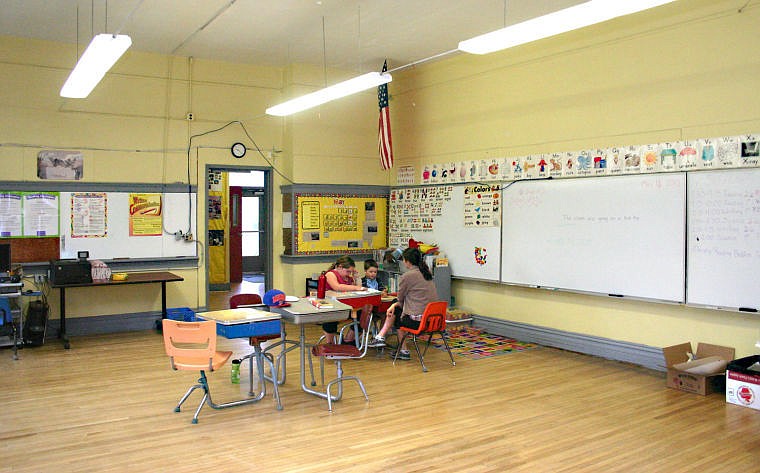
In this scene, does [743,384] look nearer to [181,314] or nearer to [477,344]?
[477,344]

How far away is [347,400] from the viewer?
5461mm

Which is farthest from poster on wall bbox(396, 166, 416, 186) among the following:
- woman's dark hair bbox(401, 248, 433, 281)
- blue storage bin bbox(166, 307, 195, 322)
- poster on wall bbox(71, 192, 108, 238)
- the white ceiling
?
poster on wall bbox(71, 192, 108, 238)

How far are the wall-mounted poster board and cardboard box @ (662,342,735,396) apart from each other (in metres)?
2.63

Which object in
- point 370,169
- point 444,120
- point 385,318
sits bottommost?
point 385,318

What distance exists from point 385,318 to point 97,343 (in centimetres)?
362

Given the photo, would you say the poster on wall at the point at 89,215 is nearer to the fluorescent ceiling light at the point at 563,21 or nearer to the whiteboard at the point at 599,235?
the whiteboard at the point at 599,235

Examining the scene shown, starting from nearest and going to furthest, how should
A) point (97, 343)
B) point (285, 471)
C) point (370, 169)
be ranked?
point (285, 471) < point (97, 343) < point (370, 169)

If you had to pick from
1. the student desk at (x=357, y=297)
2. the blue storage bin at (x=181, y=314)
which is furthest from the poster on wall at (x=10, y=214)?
the student desk at (x=357, y=297)

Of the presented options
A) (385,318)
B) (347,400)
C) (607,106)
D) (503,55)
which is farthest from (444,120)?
(347,400)

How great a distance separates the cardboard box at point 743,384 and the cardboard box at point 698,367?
0.65ft

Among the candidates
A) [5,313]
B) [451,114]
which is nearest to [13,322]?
[5,313]

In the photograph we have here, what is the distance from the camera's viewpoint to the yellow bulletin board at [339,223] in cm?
948

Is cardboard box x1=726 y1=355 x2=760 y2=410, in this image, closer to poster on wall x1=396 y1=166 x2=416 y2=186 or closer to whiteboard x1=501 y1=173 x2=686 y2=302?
whiteboard x1=501 y1=173 x2=686 y2=302

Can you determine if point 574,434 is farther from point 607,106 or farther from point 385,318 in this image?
point 607,106
